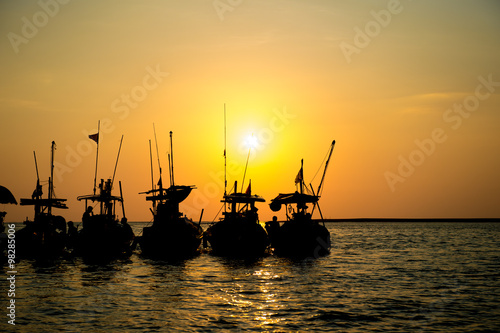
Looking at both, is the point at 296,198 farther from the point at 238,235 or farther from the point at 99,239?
the point at 99,239

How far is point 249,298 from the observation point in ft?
115

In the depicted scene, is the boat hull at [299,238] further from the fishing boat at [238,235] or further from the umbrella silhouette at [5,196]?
the umbrella silhouette at [5,196]

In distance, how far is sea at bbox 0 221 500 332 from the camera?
26.9 metres

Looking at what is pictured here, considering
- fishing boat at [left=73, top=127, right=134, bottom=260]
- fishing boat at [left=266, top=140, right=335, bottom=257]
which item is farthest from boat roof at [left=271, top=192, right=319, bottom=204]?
fishing boat at [left=73, top=127, right=134, bottom=260]

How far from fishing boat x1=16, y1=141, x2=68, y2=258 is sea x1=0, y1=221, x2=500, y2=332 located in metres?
4.65

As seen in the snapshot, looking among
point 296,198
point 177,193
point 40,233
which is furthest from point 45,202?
point 296,198

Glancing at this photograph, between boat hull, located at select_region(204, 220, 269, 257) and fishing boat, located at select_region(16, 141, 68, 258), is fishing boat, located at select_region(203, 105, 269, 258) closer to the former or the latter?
boat hull, located at select_region(204, 220, 269, 257)

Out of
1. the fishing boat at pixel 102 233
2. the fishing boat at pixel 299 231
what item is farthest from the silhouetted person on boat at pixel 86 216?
the fishing boat at pixel 299 231

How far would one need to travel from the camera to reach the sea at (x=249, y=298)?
26.9m

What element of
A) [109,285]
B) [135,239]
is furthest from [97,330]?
[135,239]

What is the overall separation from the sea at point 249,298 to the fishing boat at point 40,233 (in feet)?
15.3

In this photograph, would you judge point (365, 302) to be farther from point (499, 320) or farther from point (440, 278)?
point (440, 278)

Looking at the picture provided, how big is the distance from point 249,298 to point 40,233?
34.8 m

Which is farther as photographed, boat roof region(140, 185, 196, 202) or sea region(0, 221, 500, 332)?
boat roof region(140, 185, 196, 202)
